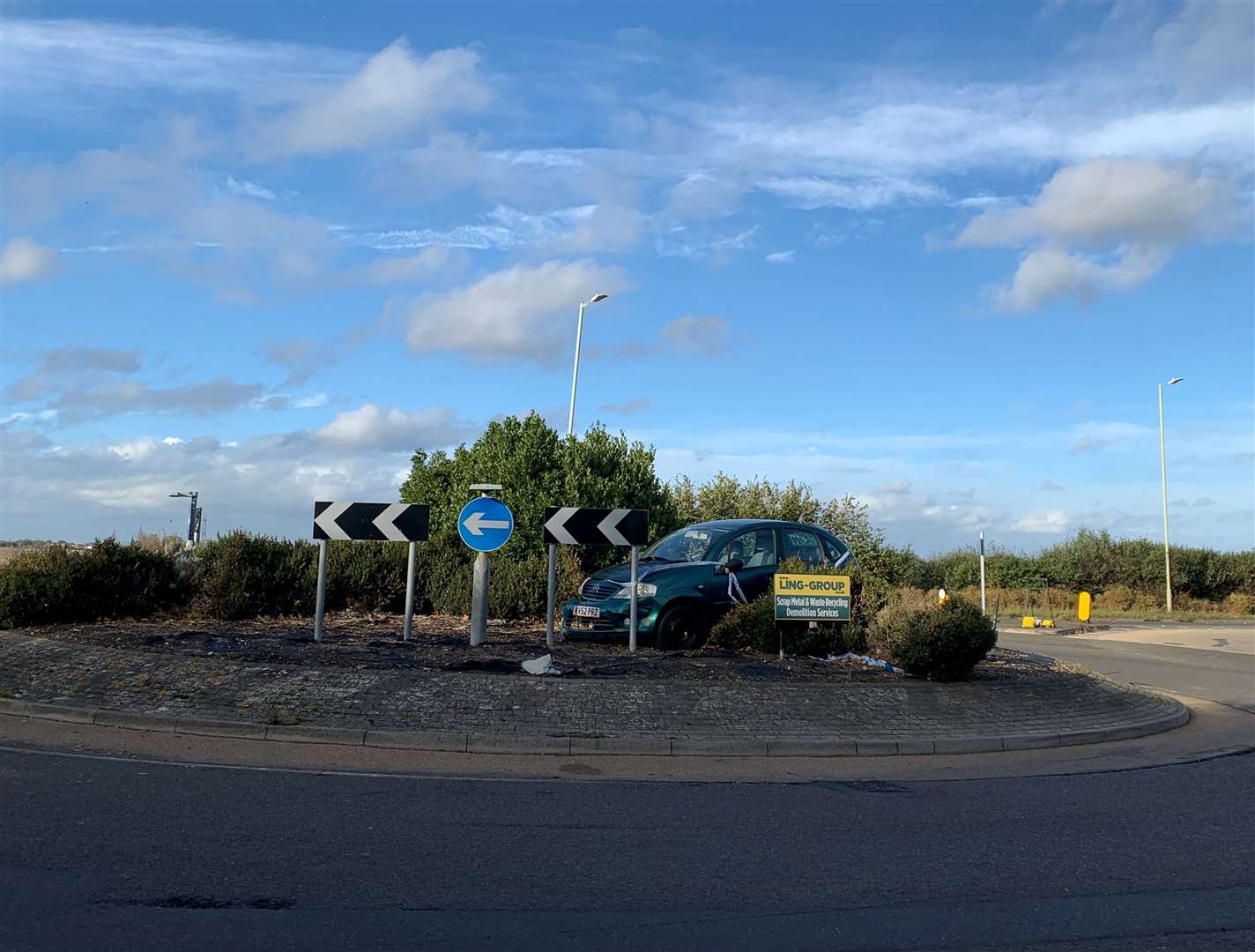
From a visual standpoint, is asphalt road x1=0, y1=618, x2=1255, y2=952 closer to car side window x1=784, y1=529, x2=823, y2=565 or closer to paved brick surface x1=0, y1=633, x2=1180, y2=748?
paved brick surface x1=0, y1=633, x2=1180, y2=748

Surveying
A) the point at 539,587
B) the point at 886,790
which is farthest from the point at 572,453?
the point at 886,790

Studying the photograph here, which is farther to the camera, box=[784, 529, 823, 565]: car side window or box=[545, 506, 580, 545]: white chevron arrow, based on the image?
box=[784, 529, 823, 565]: car side window

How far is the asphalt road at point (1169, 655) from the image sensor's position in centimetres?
1764

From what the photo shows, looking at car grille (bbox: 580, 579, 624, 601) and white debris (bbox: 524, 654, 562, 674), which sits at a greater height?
car grille (bbox: 580, 579, 624, 601)

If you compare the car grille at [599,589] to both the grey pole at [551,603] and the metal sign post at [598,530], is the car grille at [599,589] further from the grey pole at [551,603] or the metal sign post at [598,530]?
the grey pole at [551,603]

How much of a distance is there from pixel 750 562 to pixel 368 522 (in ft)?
A: 16.6

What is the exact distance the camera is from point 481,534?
13.6 meters

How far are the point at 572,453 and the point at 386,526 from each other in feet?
39.4

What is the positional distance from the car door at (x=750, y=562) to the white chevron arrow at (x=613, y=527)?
5.25 feet

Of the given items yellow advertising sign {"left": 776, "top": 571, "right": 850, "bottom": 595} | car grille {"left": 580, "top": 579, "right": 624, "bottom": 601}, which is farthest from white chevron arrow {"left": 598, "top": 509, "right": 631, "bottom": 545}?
yellow advertising sign {"left": 776, "top": 571, "right": 850, "bottom": 595}

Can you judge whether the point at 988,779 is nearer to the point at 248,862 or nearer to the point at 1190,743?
the point at 1190,743

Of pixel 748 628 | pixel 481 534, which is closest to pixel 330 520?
pixel 481 534

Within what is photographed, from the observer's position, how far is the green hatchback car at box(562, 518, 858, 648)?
1438 centimetres

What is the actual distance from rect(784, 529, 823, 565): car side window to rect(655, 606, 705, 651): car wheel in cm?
174
